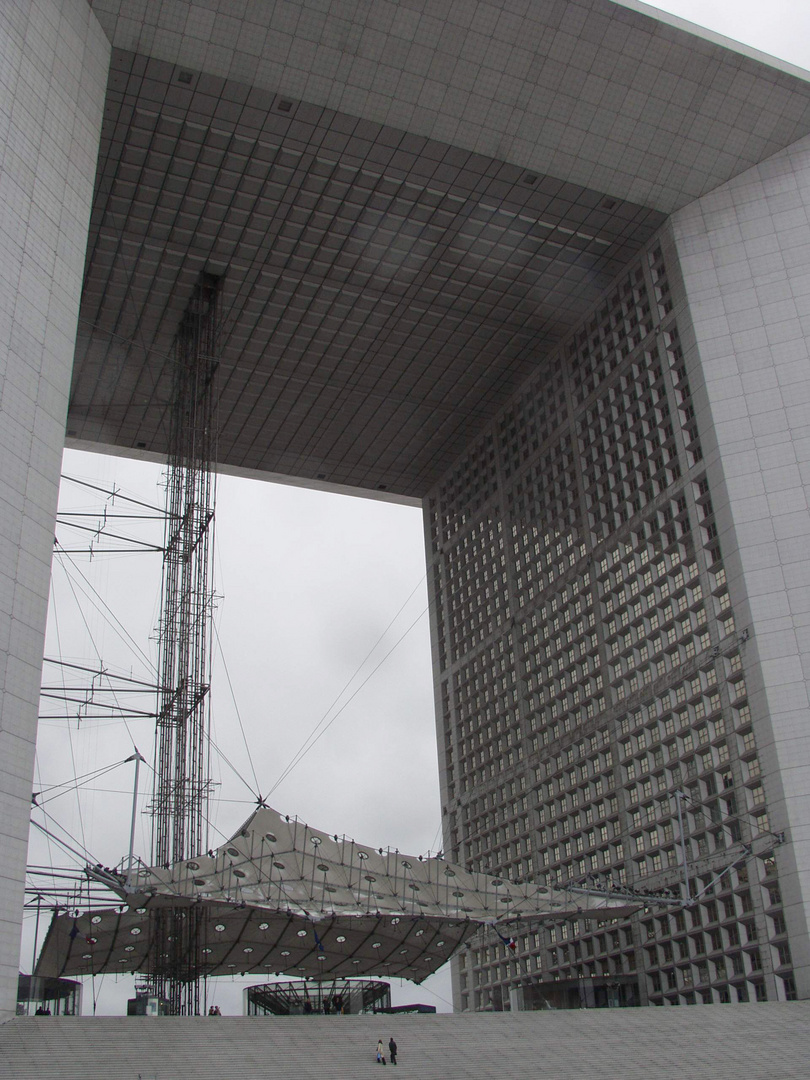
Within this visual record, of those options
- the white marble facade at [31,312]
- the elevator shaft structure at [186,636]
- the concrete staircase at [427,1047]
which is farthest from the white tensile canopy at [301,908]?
the white marble facade at [31,312]

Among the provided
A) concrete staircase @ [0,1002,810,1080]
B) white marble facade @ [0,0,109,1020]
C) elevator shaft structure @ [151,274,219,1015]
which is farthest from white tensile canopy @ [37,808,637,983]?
white marble facade @ [0,0,109,1020]

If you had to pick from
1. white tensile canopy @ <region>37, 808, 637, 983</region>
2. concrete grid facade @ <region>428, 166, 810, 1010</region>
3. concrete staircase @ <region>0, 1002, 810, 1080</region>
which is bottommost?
concrete staircase @ <region>0, 1002, 810, 1080</region>

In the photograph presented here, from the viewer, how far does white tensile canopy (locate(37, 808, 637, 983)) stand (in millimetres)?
27656

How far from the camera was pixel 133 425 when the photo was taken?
156 feet

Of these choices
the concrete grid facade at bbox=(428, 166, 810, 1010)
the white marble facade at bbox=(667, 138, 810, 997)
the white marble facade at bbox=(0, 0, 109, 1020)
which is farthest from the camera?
the concrete grid facade at bbox=(428, 166, 810, 1010)

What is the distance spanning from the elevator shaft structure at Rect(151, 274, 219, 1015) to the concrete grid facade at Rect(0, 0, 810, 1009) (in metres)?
2.43

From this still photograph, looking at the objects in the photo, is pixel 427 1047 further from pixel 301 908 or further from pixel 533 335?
pixel 533 335

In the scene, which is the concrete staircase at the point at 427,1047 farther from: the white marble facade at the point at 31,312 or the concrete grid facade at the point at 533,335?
the concrete grid facade at the point at 533,335

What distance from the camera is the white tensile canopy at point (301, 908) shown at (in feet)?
90.7

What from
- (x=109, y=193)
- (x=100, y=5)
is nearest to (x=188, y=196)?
(x=109, y=193)

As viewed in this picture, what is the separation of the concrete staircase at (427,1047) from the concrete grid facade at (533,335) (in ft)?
10.7

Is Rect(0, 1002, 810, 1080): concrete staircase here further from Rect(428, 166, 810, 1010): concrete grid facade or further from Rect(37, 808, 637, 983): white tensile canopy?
Rect(428, 166, 810, 1010): concrete grid facade

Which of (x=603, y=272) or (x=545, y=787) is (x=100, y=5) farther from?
(x=545, y=787)

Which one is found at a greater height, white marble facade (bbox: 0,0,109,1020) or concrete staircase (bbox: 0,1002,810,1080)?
white marble facade (bbox: 0,0,109,1020)
